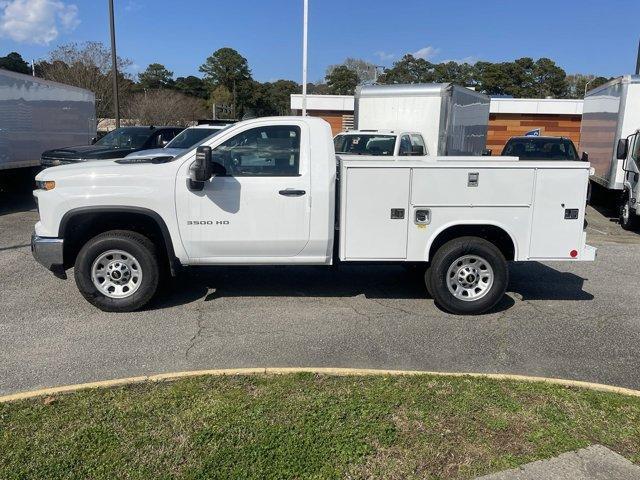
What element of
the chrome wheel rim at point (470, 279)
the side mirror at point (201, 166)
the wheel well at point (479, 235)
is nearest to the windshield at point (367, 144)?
the wheel well at point (479, 235)

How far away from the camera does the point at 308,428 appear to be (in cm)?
353

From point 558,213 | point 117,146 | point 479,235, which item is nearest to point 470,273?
point 479,235

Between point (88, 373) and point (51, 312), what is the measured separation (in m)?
1.79

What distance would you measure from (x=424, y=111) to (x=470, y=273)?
9290 mm

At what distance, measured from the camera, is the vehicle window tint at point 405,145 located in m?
12.8

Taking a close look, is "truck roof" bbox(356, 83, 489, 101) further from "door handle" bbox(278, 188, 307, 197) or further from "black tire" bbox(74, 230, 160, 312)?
"black tire" bbox(74, 230, 160, 312)

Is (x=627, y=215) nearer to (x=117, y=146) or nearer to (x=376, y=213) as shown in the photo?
(x=376, y=213)

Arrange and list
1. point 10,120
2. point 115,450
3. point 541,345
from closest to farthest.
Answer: point 115,450
point 541,345
point 10,120

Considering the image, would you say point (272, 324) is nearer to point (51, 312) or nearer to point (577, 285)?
point (51, 312)

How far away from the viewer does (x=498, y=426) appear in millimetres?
3629

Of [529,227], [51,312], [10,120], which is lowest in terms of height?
[51,312]

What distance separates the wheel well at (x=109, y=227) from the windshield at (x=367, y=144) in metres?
7.19

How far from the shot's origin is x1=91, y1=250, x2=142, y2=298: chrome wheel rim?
19.0ft

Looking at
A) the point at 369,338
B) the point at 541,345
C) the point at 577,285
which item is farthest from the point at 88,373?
the point at 577,285
